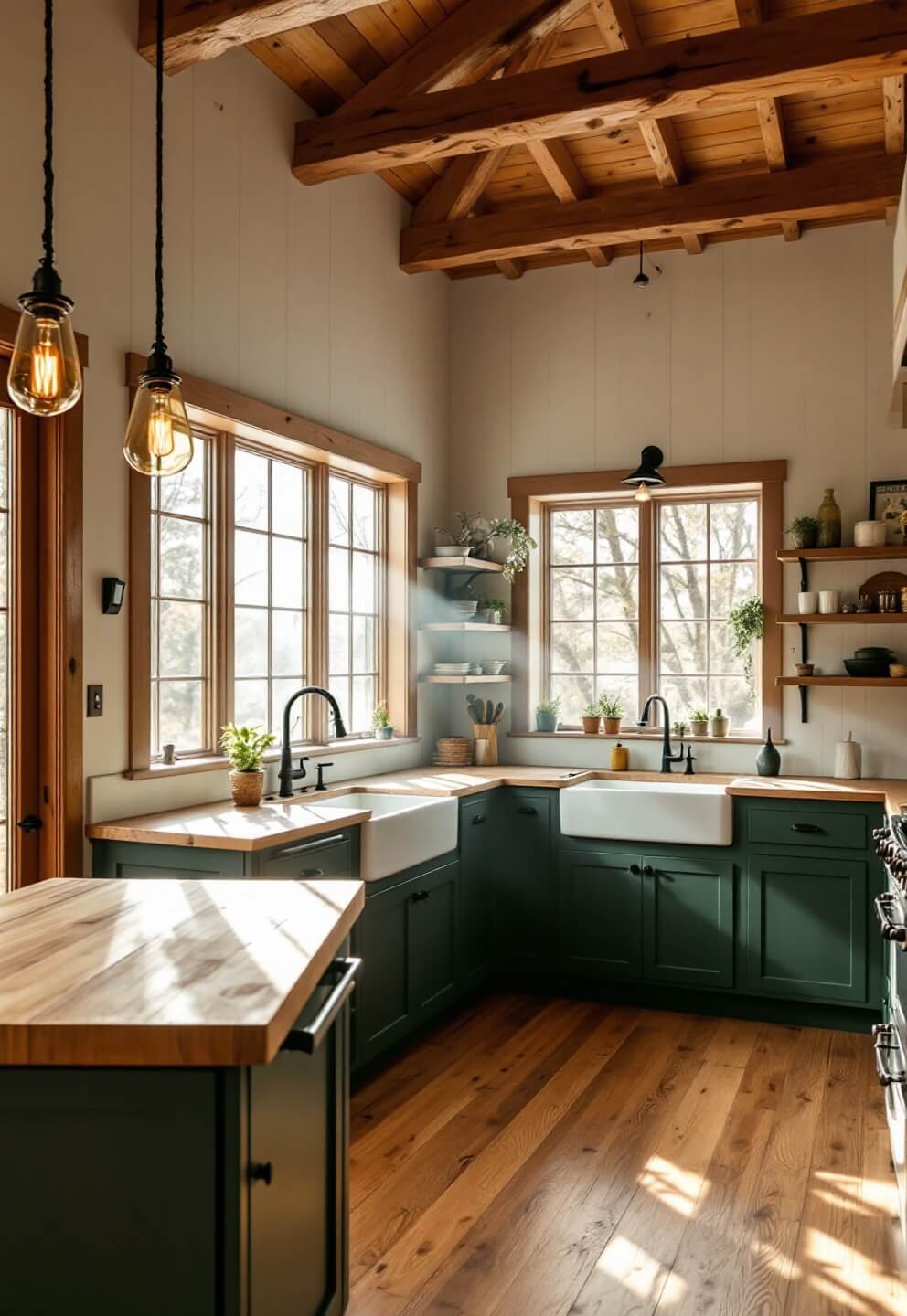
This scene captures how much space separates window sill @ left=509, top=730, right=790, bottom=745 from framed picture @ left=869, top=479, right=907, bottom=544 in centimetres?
106

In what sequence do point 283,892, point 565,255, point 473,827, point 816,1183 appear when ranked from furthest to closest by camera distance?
point 565,255
point 473,827
point 816,1183
point 283,892

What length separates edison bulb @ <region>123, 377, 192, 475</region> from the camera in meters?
2.03

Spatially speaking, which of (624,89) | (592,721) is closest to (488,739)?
(592,721)

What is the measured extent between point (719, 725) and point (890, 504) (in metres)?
1.27

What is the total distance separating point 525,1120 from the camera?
3.43 meters

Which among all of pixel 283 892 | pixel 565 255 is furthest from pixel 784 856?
pixel 565 255

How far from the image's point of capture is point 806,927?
430cm

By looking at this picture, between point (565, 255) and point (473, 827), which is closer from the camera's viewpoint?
point (473, 827)

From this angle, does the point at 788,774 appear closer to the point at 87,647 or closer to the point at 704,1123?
the point at 704,1123

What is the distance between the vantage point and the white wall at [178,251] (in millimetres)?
3080

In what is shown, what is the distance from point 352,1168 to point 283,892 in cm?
134

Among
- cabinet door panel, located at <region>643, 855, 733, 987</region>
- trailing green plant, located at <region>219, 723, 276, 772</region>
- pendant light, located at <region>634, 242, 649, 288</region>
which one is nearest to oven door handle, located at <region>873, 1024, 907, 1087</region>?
cabinet door panel, located at <region>643, 855, 733, 987</region>

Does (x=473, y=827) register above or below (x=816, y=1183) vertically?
above

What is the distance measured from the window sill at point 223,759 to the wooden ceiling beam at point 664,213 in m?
2.33
